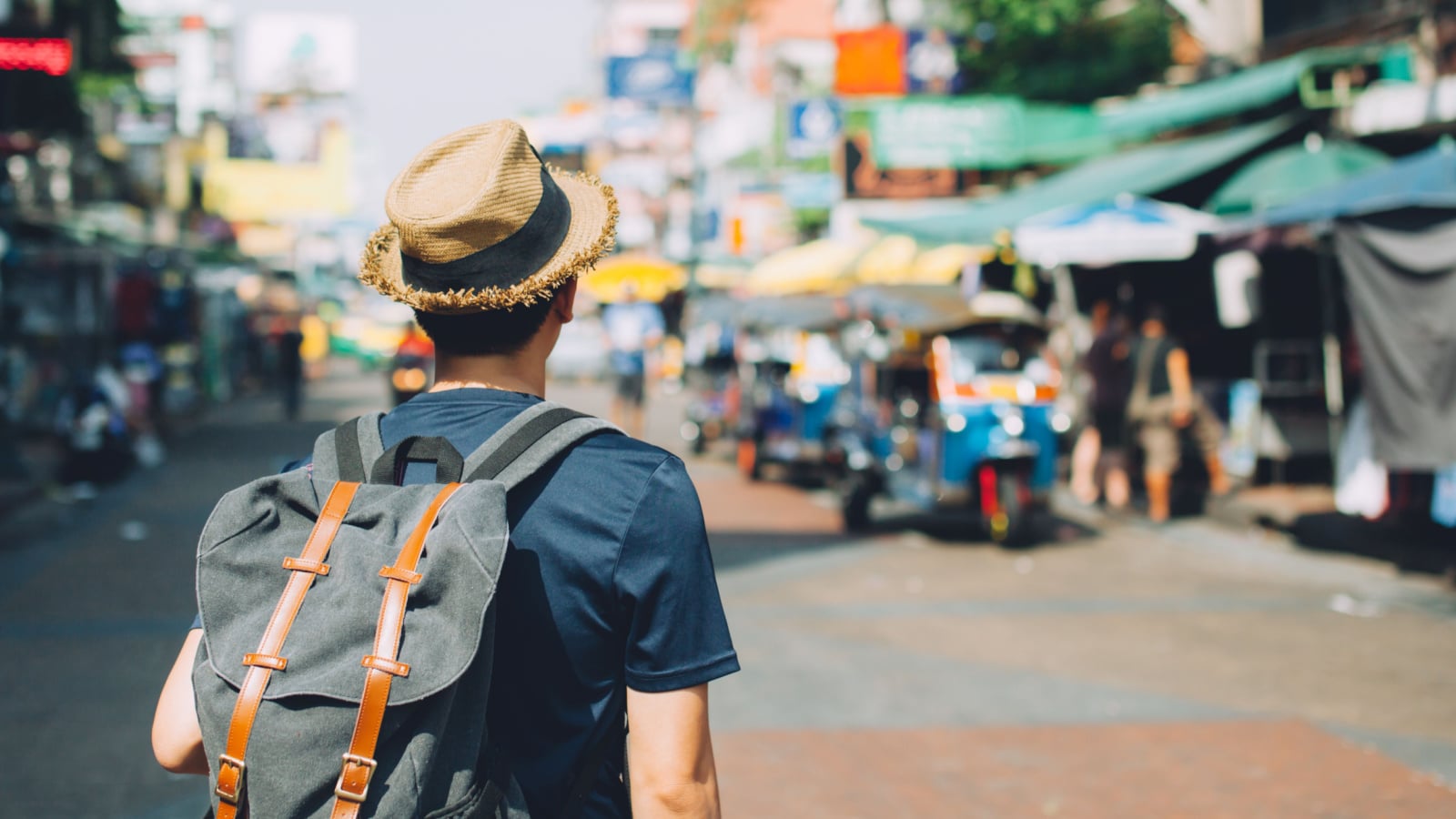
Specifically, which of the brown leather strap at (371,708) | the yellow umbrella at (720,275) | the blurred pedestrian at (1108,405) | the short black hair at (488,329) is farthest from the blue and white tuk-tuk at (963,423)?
the yellow umbrella at (720,275)

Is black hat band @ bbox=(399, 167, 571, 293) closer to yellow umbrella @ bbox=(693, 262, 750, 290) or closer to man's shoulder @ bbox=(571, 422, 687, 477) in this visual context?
man's shoulder @ bbox=(571, 422, 687, 477)

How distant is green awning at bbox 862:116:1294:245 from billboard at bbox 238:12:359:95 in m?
54.2

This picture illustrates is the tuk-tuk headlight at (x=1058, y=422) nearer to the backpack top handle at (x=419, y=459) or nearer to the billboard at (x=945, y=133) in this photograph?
the billboard at (x=945, y=133)

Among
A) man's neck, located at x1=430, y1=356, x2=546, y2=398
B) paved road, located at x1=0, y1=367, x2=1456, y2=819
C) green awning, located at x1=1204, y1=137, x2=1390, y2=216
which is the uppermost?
green awning, located at x1=1204, y1=137, x2=1390, y2=216

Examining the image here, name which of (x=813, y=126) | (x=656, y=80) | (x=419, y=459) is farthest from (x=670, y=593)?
(x=656, y=80)

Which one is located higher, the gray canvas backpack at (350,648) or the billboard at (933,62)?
the billboard at (933,62)

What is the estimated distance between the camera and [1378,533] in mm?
10938

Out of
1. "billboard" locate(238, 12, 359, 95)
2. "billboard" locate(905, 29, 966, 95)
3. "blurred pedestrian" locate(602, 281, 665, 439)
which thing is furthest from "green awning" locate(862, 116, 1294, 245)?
"billboard" locate(238, 12, 359, 95)

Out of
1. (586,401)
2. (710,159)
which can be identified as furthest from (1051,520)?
(710,159)

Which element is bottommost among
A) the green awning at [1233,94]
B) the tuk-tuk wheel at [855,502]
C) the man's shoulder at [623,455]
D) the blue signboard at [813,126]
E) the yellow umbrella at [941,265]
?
the tuk-tuk wheel at [855,502]

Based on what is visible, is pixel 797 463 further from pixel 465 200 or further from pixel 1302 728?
pixel 465 200

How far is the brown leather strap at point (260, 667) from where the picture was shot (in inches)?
66.7

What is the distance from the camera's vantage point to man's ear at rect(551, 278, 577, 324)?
6.85 ft

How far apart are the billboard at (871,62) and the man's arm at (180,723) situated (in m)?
21.9
